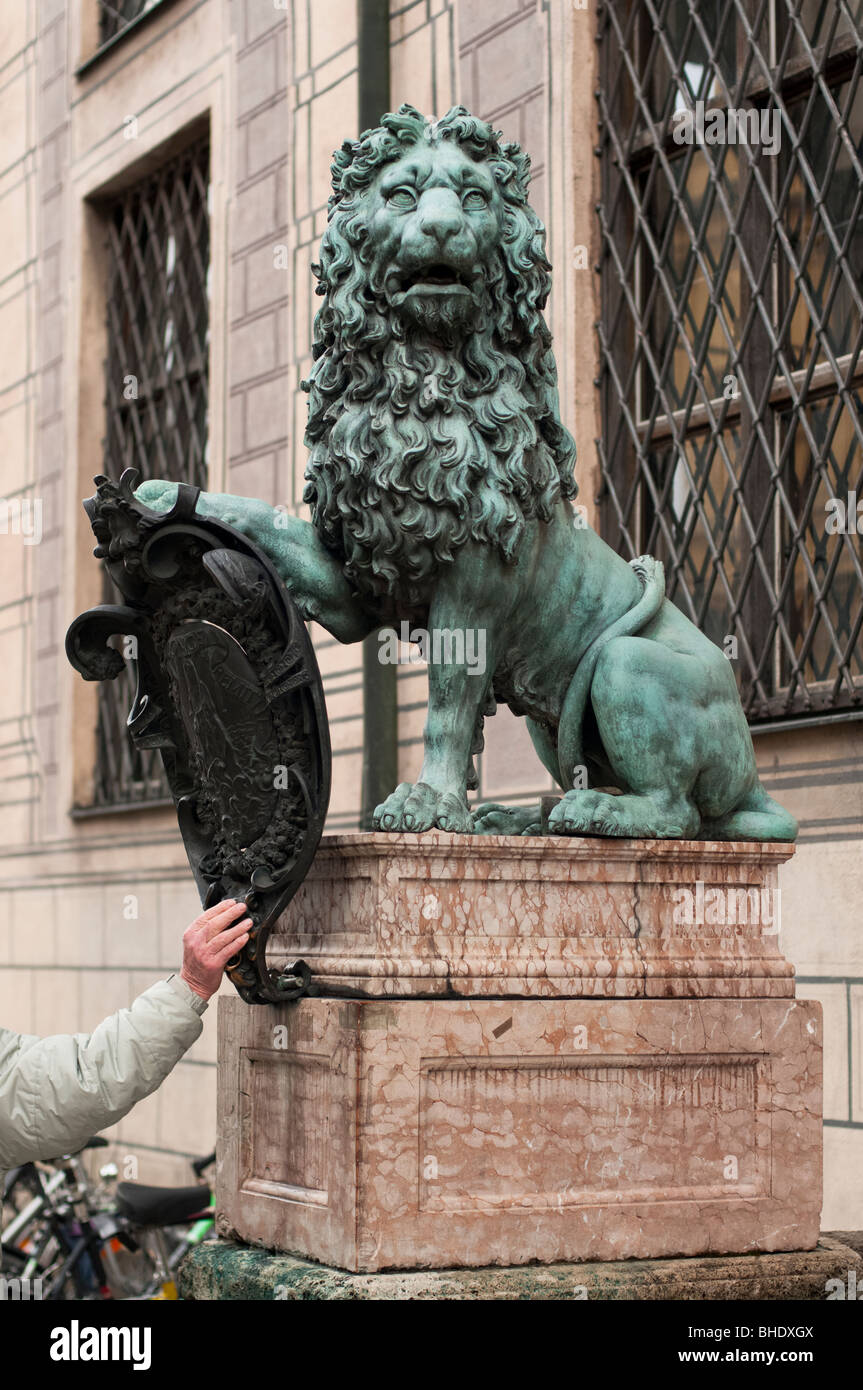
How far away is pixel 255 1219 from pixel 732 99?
4.76 meters

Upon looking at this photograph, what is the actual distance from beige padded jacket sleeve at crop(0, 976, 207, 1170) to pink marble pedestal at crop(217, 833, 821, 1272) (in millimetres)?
347

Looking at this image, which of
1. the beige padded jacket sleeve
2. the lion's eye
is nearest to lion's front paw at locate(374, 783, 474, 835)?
the beige padded jacket sleeve

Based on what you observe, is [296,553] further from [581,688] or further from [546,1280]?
[546,1280]

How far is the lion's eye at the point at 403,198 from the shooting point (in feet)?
12.4

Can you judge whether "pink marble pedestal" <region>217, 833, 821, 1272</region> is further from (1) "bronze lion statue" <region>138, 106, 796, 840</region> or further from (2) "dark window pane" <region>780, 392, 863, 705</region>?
(2) "dark window pane" <region>780, 392, 863, 705</region>

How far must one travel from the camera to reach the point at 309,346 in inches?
376

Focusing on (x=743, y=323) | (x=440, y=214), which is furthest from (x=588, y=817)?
(x=743, y=323)

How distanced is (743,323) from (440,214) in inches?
136

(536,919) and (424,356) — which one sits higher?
(424,356)

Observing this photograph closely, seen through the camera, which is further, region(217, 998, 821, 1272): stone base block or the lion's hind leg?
the lion's hind leg

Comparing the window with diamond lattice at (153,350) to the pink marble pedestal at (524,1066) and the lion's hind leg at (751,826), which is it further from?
the pink marble pedestal at (524,1066)

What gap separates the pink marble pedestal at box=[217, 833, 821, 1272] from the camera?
3.57 m
